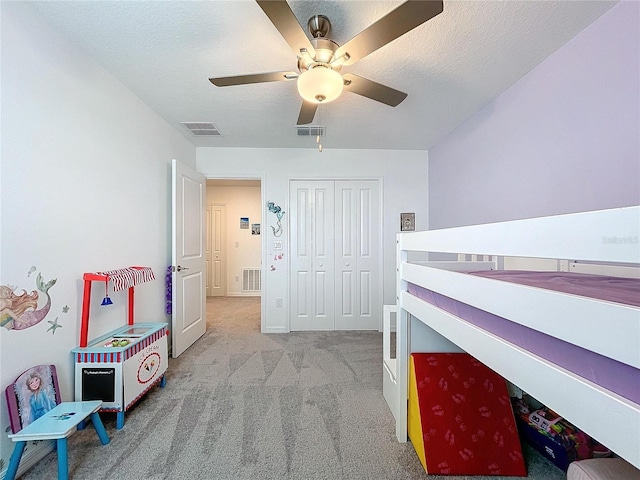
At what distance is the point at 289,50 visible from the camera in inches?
70.7

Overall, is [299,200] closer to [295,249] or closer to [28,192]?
[295,249]

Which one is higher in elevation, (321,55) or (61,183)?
(321,55)

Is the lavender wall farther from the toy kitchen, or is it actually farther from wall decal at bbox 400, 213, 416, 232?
the toy kitchen

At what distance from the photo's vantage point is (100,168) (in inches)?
80.2

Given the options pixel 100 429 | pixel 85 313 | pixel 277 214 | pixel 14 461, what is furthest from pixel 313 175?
pixel 14 461

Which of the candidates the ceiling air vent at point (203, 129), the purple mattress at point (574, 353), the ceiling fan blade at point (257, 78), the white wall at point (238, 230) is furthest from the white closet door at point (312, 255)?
→ the purple mattress at point (574, 353)

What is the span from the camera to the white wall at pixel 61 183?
55.8 inches

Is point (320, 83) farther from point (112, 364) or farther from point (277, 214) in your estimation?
point (277, 214)

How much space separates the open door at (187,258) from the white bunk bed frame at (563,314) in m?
2.61

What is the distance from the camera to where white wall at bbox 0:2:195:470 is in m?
1.42

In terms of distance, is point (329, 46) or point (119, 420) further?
point (119, 420)

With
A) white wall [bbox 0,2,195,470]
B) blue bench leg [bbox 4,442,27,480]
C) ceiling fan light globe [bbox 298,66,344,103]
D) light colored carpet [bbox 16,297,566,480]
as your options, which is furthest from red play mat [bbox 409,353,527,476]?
white wall [bbox 0,2,195,470]

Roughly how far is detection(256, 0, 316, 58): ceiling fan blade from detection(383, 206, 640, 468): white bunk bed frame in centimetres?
109

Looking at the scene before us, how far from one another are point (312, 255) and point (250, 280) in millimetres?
2756
